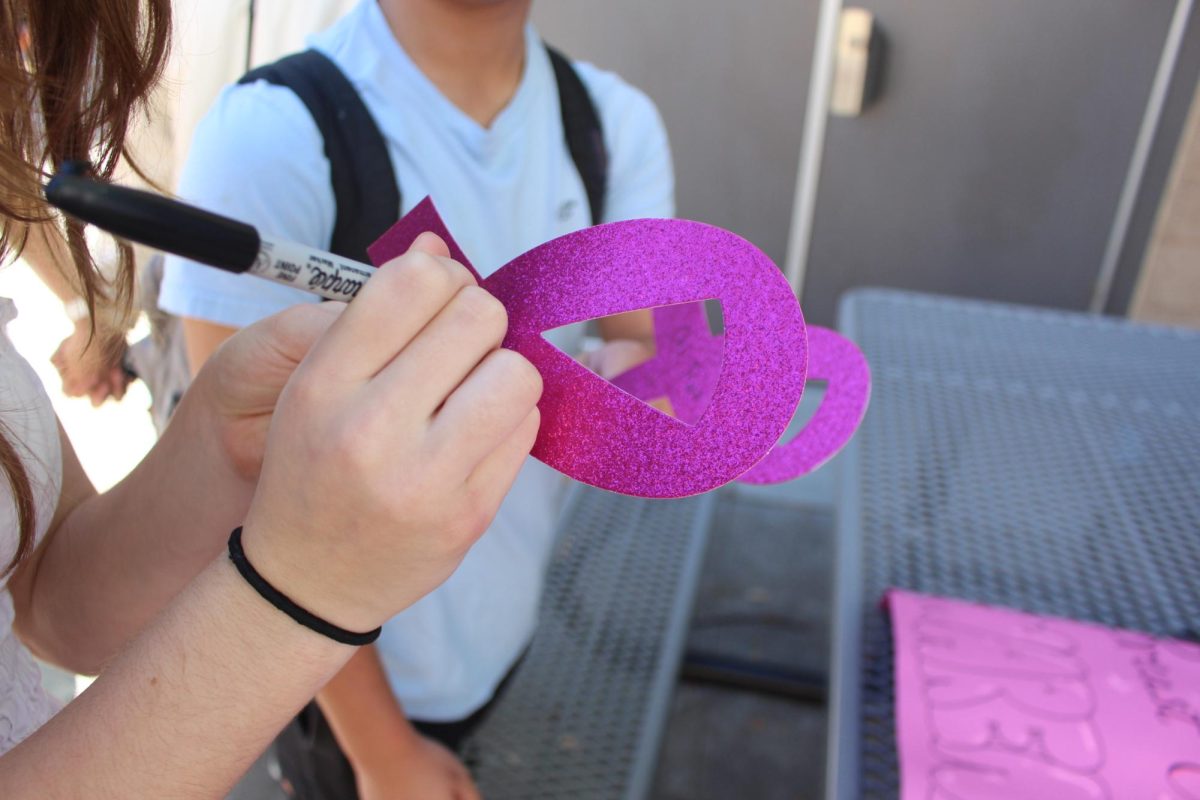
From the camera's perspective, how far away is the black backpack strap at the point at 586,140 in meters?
0.88

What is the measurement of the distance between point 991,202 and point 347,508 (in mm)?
2286

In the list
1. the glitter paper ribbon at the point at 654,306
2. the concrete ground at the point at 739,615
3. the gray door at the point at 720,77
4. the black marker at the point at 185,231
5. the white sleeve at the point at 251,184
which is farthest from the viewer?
the gray door at the point at 720,77

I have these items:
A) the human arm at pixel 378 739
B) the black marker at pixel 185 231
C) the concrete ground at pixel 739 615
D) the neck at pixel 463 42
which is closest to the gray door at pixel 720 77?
the concrete ground at pixel 739 615

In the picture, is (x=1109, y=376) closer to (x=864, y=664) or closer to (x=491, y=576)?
(x=864, y=664)

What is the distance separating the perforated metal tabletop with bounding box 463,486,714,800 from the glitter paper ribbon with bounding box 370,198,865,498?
591 millimetres

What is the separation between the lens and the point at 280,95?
0.67m

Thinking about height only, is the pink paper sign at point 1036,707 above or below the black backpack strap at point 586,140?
below

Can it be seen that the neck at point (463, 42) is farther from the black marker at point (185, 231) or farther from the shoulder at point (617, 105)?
the black marker at point (185, 231)

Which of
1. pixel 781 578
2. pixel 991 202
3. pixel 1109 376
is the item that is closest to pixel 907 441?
pixel 1109 376

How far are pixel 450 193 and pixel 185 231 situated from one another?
1.55 ft

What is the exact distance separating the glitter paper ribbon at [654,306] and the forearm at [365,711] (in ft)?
1.29

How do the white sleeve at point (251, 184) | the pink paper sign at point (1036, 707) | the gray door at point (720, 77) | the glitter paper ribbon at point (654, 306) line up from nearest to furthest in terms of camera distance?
the glitter paper ribbon at point (654, 306), the pink paper sign at point (1036, 707), the white sleeve at point (251, 184), the gray door at point (720, 77)

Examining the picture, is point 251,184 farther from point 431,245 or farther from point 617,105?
point 617,105

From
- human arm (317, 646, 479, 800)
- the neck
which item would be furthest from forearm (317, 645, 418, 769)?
the neck
